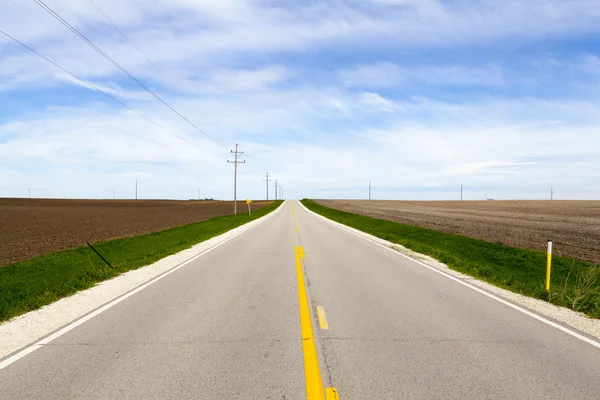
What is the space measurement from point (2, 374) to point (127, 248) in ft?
52.9

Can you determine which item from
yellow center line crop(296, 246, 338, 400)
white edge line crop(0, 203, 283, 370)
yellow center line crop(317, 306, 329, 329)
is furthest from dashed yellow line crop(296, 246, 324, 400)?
white edge line crop(0, 203, 283, 370)

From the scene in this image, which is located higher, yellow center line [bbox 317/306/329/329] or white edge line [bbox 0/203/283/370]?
yellow center line [bbox 317/306/329/329]

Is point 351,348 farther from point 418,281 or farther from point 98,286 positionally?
point 98,286

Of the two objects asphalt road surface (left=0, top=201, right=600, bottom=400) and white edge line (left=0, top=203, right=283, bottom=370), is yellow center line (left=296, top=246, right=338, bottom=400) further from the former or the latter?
white edge line (left=0, top=203, right=283, bottom=370)

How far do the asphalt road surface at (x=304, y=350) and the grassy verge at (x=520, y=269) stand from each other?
6.36 feet

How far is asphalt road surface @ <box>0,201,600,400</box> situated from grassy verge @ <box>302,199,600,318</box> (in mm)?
1940

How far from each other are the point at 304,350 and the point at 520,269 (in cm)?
1357

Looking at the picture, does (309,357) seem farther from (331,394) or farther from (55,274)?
(55,274)

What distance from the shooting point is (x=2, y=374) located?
16.2 ft

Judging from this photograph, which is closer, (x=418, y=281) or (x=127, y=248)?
(x=418, y=281)

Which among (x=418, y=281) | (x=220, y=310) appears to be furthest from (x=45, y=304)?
(x=418, y=281)

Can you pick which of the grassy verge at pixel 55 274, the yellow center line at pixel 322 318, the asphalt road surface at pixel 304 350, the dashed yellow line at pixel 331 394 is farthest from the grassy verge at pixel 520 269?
the grassy verge at pixel 55 274

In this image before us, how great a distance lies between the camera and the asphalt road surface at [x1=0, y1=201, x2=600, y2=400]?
4.61 metres

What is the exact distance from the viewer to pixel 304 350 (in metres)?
5.72
